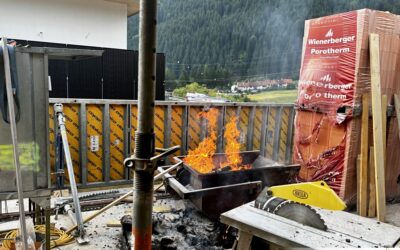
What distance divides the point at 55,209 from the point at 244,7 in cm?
986

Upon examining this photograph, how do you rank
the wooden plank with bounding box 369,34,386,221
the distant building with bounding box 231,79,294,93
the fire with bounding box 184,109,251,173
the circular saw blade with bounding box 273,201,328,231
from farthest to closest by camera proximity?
the distant building with bounding box 231,79,294,93, the fire with bounding box 184,109,251,173, the wooden plank with bounding box 369,34,386,221, the circular saw blade with bounding box 273,201,328,231

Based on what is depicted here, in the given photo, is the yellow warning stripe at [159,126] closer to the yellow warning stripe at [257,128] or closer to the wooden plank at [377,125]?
the yellow warning stripe at [257,128]

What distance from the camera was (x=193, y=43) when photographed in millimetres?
16500

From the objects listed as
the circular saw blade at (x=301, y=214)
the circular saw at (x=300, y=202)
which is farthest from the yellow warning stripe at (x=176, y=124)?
the circular saw blade at (x=301, y=214)

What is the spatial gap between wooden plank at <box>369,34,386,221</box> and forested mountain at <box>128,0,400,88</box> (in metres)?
2.96

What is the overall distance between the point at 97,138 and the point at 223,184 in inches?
117

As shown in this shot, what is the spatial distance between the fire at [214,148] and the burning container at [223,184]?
449mm

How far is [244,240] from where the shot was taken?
318 centimetres

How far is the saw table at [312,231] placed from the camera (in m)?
2.81

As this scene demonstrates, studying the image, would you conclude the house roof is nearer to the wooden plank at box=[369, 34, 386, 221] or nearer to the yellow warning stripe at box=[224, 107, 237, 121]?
the yellow warning stripe at box=[224, 107, 237, 121]

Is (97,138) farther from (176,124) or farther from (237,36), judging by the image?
(237,36)

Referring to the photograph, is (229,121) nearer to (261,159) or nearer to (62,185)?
(261,159)

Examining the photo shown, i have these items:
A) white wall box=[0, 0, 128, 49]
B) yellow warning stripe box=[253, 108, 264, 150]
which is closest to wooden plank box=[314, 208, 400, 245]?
yellow warning stripe box=[253, 108, 264, 150]

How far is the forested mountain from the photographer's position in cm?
887
